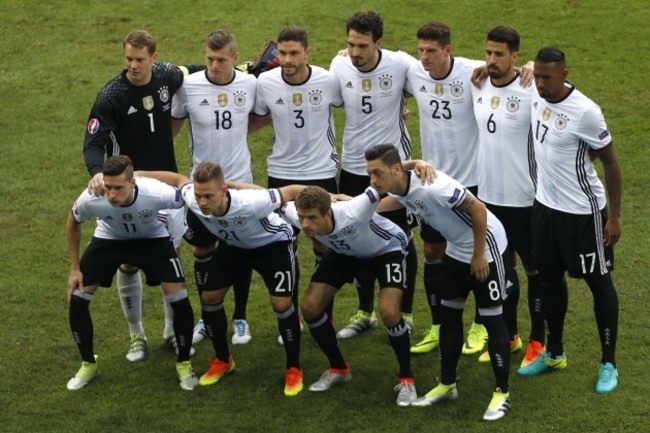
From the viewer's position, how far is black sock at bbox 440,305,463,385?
9.16 m

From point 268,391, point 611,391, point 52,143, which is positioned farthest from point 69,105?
point 611,391

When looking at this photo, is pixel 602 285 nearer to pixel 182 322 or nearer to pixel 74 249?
pixel 182 322

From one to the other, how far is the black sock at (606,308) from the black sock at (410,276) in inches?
58.2

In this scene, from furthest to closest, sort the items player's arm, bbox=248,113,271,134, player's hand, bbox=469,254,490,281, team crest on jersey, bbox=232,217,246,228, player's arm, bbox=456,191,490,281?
1. player's arm, bbox=248,113,271,134
2. team crest on jersey, bbox=232,217,246,228
3. player's hand, bbox=469,254,490,281
4. player's arm, bbox=456,191,490,281

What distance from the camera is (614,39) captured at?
16922 mm

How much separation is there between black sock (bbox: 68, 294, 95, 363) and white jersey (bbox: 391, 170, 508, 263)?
2709mm

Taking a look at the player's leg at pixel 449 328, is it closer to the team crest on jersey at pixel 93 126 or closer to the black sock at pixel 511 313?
the black sock at pixel 511 313

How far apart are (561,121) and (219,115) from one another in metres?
2.99

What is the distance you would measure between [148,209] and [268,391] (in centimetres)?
175

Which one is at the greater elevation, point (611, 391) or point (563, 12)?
point (563, 12)

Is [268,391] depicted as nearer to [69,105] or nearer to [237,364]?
[237,364]

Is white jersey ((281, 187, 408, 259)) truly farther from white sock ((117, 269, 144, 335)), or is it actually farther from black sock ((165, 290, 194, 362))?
white sock ((117, 269, 144, 335))

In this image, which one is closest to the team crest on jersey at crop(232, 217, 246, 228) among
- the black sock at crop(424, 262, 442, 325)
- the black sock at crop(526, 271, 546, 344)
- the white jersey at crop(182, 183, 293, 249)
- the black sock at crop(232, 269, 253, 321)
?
the white jersey at crop(182, 183, 293, 249)

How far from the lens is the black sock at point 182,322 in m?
9.61
